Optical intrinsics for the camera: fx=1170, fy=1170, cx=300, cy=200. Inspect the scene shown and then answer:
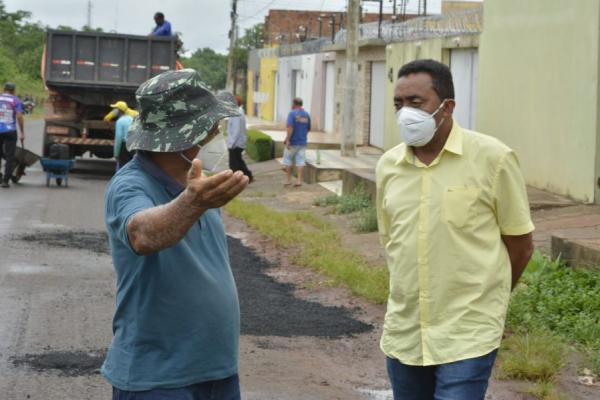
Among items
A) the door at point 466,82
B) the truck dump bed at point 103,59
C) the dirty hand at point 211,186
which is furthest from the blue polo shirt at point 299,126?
the dirty hand at point 211,186

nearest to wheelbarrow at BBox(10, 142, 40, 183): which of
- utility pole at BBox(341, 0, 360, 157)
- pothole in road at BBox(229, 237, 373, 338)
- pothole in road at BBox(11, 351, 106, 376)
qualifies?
utility pole at BBox(341, 0, 360, 157)

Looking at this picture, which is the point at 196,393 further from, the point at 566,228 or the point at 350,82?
the point at 350,82

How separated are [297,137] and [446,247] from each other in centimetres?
1741

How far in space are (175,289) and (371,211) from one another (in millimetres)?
11642

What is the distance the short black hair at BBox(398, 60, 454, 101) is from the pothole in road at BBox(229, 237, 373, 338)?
4.36 m

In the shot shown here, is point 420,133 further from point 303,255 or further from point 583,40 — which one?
point 583,40

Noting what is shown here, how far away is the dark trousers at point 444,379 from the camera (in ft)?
14.3

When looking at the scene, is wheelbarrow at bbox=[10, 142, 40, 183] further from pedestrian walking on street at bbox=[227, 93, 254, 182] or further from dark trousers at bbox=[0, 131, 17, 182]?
pedestrian walking on street at bbox=[227, 93, 254, 182]

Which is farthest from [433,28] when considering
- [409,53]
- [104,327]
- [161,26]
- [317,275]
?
[104,327]

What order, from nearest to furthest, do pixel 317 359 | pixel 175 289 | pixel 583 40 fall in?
pixel 175 289, pixel 317 359, pixel 583 40

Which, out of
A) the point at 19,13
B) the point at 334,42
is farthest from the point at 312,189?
the point at 19,13

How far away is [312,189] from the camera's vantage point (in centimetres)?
2147

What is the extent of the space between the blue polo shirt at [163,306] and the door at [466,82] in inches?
686

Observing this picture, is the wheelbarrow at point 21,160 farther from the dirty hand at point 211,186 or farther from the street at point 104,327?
the dirty hand at point 211,186
